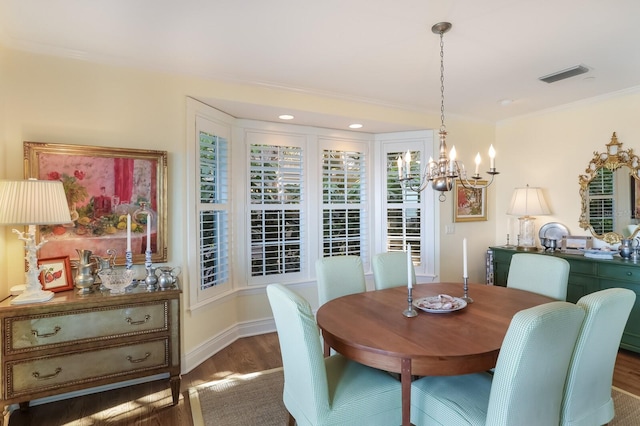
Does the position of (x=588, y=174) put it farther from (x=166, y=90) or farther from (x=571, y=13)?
(x=166, y=90)

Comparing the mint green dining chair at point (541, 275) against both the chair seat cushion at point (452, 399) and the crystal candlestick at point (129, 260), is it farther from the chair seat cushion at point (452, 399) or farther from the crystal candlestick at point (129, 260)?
the crystal candlestick at point (129, 260)

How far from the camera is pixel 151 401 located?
2477 mm

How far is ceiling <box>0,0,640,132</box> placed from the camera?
1.98 meters

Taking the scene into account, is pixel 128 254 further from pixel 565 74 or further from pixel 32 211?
pixel 565 74

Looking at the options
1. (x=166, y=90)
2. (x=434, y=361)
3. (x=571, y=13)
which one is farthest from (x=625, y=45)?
(x=166, y=90)

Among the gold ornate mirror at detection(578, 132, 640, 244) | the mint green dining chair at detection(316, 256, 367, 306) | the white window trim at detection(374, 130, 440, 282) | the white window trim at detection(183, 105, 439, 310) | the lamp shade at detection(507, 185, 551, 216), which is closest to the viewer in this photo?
the mint green dining chair at detection(316, 256, 367, 306)

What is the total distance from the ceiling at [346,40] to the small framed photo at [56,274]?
1.43 metres

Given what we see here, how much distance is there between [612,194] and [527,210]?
0.77 m

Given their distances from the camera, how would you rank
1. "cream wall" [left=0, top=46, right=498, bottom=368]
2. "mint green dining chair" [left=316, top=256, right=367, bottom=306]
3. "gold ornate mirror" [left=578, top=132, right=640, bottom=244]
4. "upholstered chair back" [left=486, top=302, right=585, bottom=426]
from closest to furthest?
"upholstered chair back" [left=486, top=302, right=585, bottom=426]
"cream wall" [left=0, top=46, right=498, bottom=368]
"mint green dining chair" [left=316, top=256, right=367, bottom=306]
"gold ornate mirror" [left=578, top=132, right=640, bottom=244]

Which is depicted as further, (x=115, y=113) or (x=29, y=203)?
(x=115, y=113)

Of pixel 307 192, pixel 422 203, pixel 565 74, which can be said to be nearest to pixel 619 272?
pixel 565 74

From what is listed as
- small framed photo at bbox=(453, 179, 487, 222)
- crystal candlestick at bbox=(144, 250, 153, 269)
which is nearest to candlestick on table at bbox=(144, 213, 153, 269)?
crystal candlestick at bbox=(144, 250, 153, 269)

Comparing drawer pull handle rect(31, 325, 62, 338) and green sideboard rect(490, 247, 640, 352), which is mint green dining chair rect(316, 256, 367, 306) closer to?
drawer pull handle rect(31, 325, 62, 338)

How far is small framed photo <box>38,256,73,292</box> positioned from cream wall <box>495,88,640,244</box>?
15.4ft
